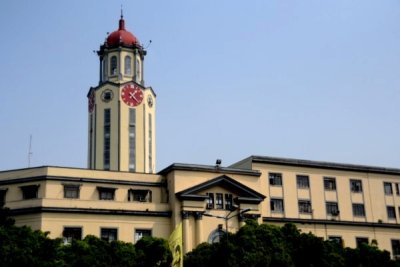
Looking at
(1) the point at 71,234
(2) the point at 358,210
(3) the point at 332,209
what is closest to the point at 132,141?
(1) the point at 71,234

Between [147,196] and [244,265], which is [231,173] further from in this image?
[244,265]

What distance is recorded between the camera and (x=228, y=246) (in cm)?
4219

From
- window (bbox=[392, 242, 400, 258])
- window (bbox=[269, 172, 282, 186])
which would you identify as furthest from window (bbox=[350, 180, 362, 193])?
window (bbox=[269, 172, 282, 186])

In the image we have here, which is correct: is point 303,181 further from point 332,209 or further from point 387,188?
point 387,188

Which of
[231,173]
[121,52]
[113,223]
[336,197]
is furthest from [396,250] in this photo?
[121,52]

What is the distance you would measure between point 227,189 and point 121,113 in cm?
2001

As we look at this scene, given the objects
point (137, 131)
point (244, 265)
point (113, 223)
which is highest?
point (137, 131)

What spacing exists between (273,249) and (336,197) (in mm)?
22590

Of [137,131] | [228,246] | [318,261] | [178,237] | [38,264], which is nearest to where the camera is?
[178,237]

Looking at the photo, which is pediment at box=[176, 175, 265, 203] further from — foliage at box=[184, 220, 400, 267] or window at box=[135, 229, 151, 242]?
foliage at box=[184, 220, 400, 267]

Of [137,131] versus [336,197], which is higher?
[137,131]

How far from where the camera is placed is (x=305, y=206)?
62219 millimetres

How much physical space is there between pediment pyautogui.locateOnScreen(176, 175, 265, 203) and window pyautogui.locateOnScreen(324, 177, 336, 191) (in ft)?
31.2

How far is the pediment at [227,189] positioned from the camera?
180 feet
